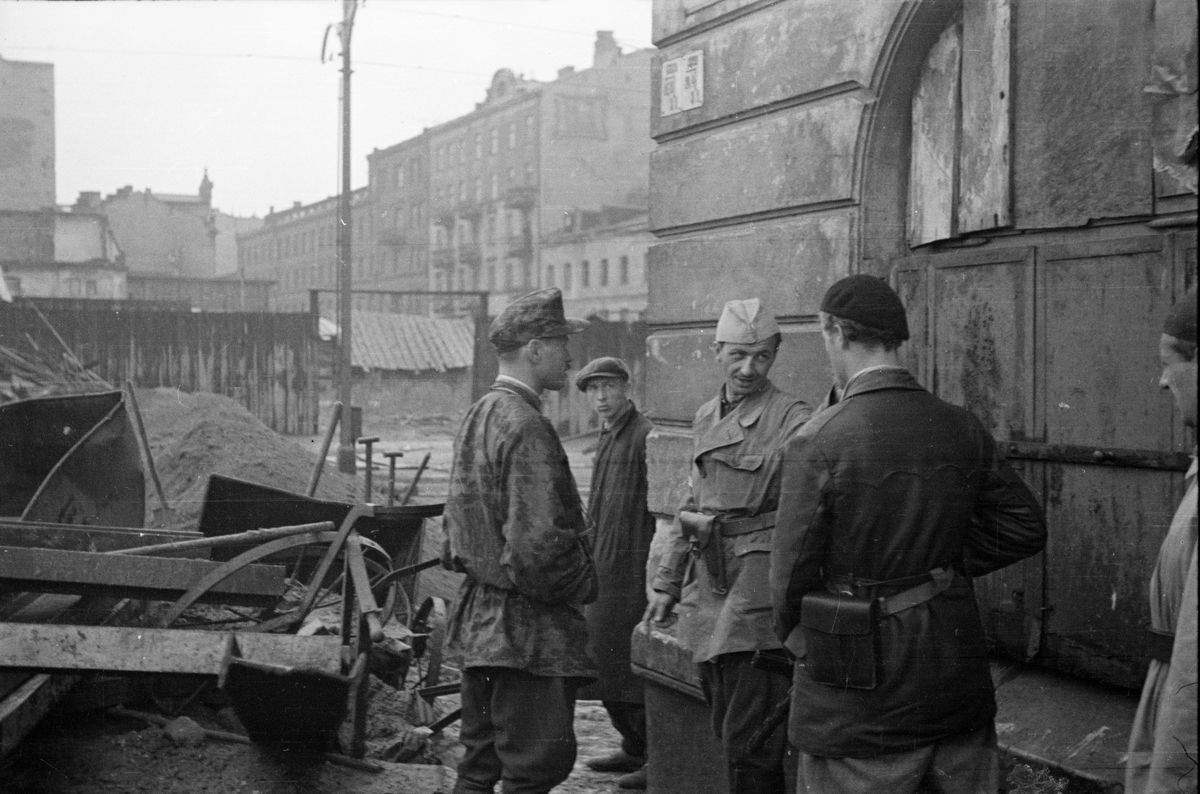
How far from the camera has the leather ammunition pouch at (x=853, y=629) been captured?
2814mm

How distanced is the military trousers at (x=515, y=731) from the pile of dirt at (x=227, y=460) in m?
6.80

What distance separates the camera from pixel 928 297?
4.23 meters

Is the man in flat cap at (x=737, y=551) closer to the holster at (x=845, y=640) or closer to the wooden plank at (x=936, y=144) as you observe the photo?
the wooden plank at (x=936, y=144)

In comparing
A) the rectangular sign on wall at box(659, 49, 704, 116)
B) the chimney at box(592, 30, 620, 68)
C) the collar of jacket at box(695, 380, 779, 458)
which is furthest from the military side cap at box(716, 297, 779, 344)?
the chimney at box(592, 30, 620, 68)

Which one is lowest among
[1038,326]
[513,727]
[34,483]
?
[513,727]

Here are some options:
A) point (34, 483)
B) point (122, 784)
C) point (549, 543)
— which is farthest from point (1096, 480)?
point (34, 483)

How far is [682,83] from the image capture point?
5.50 m

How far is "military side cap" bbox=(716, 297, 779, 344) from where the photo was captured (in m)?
4.23

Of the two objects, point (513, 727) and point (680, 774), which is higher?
point (513, 727)

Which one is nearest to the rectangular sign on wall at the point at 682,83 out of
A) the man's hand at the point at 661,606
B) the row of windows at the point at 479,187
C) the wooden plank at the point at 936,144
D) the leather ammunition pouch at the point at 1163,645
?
the wooden plank at the point at 936,144

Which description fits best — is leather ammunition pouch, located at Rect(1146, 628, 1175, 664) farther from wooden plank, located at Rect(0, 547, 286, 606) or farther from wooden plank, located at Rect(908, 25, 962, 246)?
wooden plank, located at Rect(0, 547, 286, 606)

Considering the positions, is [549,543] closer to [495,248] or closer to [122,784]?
[122,784]

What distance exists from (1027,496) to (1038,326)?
92 cm

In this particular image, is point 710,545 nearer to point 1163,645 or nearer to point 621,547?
point 1163,645
